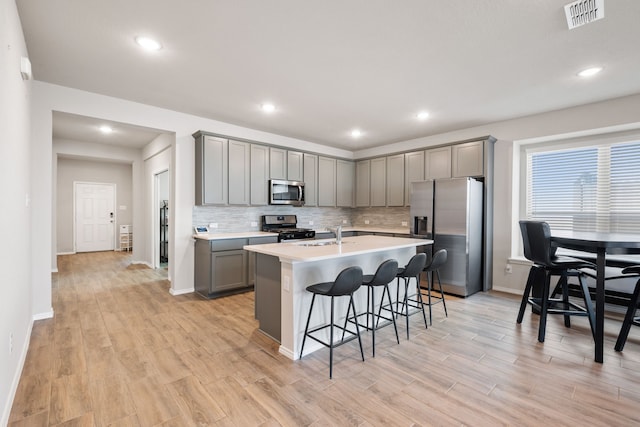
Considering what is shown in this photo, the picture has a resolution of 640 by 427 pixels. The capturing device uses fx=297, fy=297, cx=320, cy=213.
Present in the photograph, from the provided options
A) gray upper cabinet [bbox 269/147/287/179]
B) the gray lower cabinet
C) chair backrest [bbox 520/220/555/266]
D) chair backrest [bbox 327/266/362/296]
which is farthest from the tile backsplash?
chair backrest [bbox 327/266/362/296]

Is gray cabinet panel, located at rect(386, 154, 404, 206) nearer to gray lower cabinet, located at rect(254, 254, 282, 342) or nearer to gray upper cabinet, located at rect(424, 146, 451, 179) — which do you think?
gray upper cabinet, located at rect(424, 146, 451, 179)

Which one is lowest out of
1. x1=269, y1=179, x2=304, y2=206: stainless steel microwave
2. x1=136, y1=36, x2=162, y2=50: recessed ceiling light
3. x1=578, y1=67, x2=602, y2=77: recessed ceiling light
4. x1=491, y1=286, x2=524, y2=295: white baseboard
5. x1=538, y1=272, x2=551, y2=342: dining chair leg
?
x1=491, y1=286, x2=524, y2=295: white baseboard

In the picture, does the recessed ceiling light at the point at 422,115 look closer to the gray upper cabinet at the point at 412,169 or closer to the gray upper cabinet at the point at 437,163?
the gray upper cabinet at the point at 437,163

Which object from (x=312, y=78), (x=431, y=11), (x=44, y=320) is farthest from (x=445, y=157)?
(x=44, y=320)

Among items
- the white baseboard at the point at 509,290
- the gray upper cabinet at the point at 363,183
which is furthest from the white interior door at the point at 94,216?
the white baseboard at the point at 509,290

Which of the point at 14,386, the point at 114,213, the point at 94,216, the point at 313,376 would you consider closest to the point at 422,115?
the point at 313,376

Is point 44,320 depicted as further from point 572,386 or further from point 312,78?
point 572,386

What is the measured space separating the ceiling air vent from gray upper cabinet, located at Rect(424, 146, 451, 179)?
2.88 m

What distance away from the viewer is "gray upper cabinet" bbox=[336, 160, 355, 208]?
21.0 feet

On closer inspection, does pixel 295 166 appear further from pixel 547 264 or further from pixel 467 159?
pixel 547 264

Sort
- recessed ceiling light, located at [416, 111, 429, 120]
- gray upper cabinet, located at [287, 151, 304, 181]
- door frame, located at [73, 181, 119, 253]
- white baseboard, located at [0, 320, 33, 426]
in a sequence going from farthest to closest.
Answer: door frame, located at [73, 181, 119, 253] → gray upper cabinet, located at [287, 151, 304, 181] → recessed ceiling light, located at [416, 111, 429, 120] → white baseboard, located at [0, 320, 33, 426]

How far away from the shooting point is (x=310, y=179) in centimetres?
589

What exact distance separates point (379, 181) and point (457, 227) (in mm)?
2121

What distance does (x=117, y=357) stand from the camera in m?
2.53
